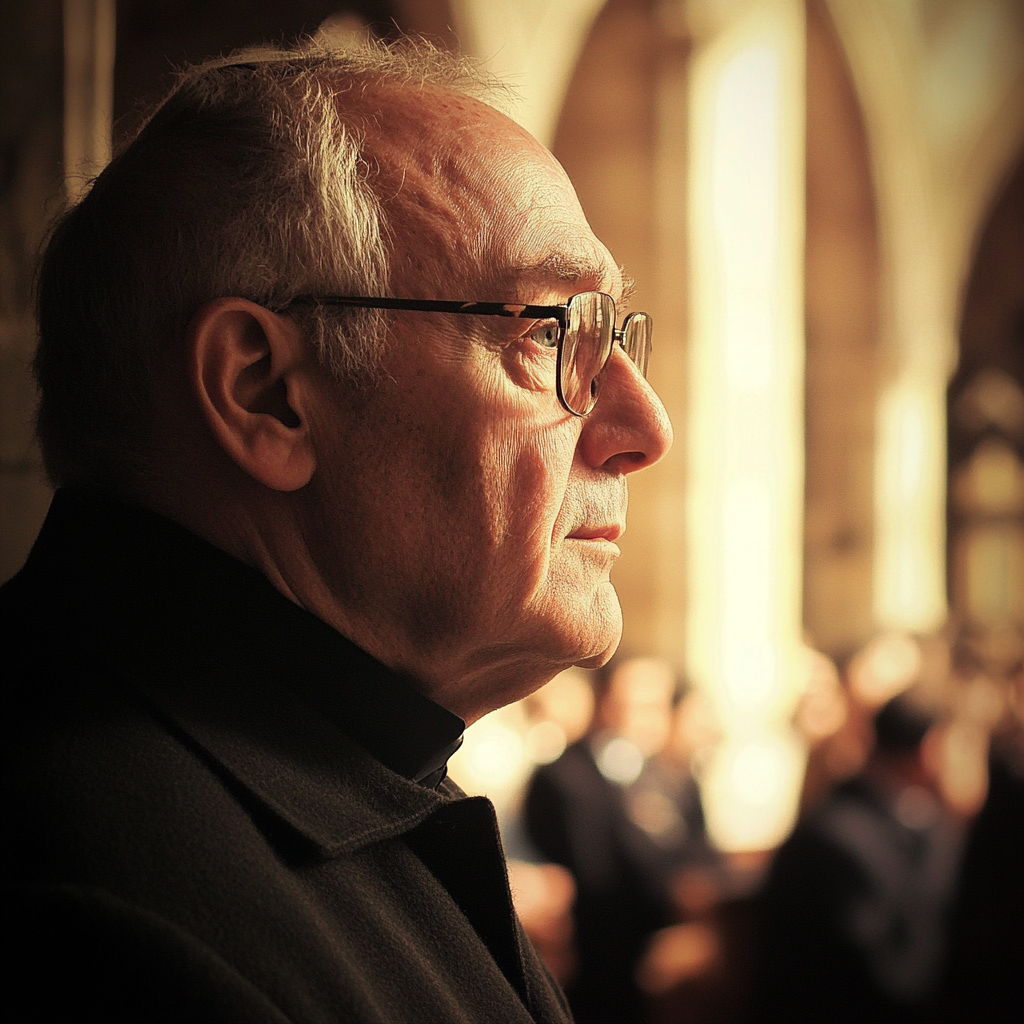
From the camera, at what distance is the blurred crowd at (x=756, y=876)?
161 inches

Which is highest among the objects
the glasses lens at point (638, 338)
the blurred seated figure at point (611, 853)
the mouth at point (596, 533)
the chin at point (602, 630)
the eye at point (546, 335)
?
the eye at point (546, 335)

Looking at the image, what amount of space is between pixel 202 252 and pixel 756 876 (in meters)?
5.66

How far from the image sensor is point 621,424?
59.5 inches

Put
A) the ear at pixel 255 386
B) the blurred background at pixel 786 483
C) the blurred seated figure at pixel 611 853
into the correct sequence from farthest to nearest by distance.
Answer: the blurred seated figure at pixel 611 853 → the blurred background at pixel 786 483 → the ear at pixel 255 386

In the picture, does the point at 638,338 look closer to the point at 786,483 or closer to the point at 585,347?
the point at 585,347

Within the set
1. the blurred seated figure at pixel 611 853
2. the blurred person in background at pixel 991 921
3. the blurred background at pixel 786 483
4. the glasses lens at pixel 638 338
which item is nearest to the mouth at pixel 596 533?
the glasses lens at pixel 638 338

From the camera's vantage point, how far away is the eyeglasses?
1374 millimetres

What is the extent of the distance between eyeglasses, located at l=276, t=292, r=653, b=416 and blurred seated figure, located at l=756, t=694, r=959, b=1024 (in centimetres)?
317

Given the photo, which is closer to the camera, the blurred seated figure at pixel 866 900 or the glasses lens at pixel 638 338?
the glasses lens at pixel 638 338

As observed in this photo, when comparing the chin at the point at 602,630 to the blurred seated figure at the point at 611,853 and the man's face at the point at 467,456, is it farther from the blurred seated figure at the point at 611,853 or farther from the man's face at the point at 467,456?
the blurred seated figure at the point at 611,853

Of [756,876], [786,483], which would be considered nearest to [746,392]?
[786,483]

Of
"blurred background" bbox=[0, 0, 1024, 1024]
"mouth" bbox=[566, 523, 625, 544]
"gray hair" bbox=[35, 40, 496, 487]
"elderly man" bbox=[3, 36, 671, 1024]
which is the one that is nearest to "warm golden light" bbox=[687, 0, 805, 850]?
"blurred background" bbox=[0, 0, 1024, 1024]

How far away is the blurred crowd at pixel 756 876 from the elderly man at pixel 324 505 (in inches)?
123

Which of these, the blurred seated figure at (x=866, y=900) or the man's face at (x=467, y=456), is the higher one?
the man's face at (x=467, y=456)
